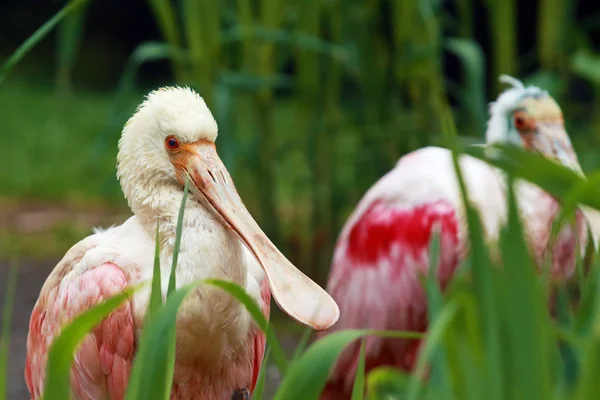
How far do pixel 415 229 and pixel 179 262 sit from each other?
156 centimetres

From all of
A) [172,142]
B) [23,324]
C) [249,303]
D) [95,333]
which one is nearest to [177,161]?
[172,142]

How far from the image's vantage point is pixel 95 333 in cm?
260

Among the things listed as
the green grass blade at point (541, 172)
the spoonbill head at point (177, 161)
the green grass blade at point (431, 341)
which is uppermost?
the spoonbill head at point (177, 161)

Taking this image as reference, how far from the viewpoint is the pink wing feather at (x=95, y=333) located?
2.51 m

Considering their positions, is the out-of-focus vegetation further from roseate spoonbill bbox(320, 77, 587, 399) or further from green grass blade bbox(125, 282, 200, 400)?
green grass blade bbox(125, 282, 200, 400)

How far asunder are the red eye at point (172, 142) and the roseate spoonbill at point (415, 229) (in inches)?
47.5

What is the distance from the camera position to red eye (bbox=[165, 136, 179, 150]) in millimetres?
2578

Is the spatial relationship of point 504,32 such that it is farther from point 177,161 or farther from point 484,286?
point 484,286

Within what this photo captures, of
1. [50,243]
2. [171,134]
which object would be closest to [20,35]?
[50,243]

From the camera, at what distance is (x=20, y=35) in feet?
39.9

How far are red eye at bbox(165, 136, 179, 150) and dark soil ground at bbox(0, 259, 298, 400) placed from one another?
1.79 meters

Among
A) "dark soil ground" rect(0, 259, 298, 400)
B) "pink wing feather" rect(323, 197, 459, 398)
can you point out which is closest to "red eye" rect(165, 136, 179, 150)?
"pink wing feather" rect(323, 197, 459, 398)

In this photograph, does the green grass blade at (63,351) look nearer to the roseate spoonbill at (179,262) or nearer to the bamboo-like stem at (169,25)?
the roseate spoonbill at (179,262)

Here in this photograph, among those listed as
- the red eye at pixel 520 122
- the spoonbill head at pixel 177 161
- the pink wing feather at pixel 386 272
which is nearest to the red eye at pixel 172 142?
the spoonbill head at pixel 177 161
